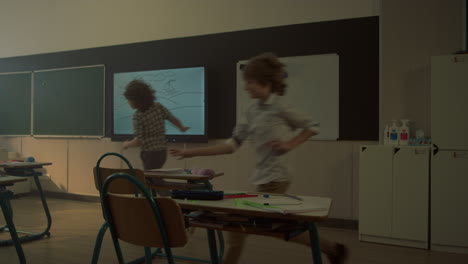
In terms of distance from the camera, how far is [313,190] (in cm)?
420

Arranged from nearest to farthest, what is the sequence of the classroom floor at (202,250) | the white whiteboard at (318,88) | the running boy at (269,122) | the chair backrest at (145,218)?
1. the chair backrest at (145,218)
2. the running boy at (269,122)
3. the classroom floor at (202,250)
4. the white whiteboard at (318,88)

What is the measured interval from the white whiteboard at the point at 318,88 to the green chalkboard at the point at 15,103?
4.45m

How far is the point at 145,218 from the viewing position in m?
1.41

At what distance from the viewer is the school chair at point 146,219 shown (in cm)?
135

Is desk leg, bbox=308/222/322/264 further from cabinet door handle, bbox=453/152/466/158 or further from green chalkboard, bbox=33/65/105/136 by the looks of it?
green chalkboard, bbox=33/65/105/136

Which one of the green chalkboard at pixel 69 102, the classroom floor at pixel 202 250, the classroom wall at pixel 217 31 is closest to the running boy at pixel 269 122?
the classroom floor at pixel 202 250

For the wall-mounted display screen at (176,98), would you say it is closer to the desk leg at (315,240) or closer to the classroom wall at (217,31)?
the classroom wall at (217,31)

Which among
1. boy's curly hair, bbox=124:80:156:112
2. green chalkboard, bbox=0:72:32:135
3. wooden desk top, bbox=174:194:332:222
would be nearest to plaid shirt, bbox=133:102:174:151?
boy's curly hair, bbox=124:80:156:112

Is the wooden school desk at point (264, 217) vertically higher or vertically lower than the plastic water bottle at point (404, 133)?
lower

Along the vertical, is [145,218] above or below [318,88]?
below

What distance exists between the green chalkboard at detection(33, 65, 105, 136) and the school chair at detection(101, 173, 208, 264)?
168 inches

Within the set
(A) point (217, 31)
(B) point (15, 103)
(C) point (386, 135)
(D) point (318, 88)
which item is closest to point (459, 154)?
(C) point (386, 135)

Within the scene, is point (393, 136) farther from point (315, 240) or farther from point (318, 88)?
point (315, 240)

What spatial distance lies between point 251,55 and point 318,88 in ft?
3.05
